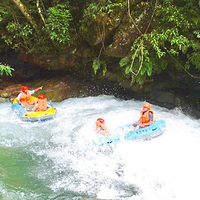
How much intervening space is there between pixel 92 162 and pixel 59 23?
4820mm

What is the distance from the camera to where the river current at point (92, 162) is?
4410 mm

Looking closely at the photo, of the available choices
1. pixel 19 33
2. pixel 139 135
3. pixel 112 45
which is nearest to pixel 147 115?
pixel 139 135

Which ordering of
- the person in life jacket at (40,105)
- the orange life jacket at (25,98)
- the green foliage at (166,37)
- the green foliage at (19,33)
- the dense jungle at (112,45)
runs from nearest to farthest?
the green foliage at (166,37)
the dense jungle at (112,45)
the person in life jacket at (40,105)
the orange life jacket at (25,98)
the green foliage at (19,33)

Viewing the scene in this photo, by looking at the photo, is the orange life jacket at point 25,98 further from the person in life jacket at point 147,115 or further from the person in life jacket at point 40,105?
the person in life jacket at point 147,115

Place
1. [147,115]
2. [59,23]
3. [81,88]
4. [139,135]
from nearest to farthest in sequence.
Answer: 1. [139,135]
2. [147,115]
3. [59,23]
4. [81,88]

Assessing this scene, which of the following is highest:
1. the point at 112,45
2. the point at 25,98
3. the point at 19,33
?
the point at 19,33

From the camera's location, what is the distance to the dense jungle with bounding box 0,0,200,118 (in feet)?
22.9

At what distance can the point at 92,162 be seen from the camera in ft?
17.6

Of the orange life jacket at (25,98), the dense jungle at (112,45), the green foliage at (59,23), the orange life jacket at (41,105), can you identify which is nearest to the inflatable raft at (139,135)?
the dense jungle at (112,45)

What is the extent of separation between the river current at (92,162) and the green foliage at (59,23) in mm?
2751

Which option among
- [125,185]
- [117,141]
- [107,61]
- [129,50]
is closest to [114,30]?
[129,50]

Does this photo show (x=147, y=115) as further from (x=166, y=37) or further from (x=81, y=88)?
(x=81, y=88)

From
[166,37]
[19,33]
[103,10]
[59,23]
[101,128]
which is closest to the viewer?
[101,128]

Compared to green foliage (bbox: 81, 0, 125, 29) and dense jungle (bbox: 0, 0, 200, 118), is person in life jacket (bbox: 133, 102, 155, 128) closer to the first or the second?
dense jungle (bbox: 0, 0, 200, 118)
